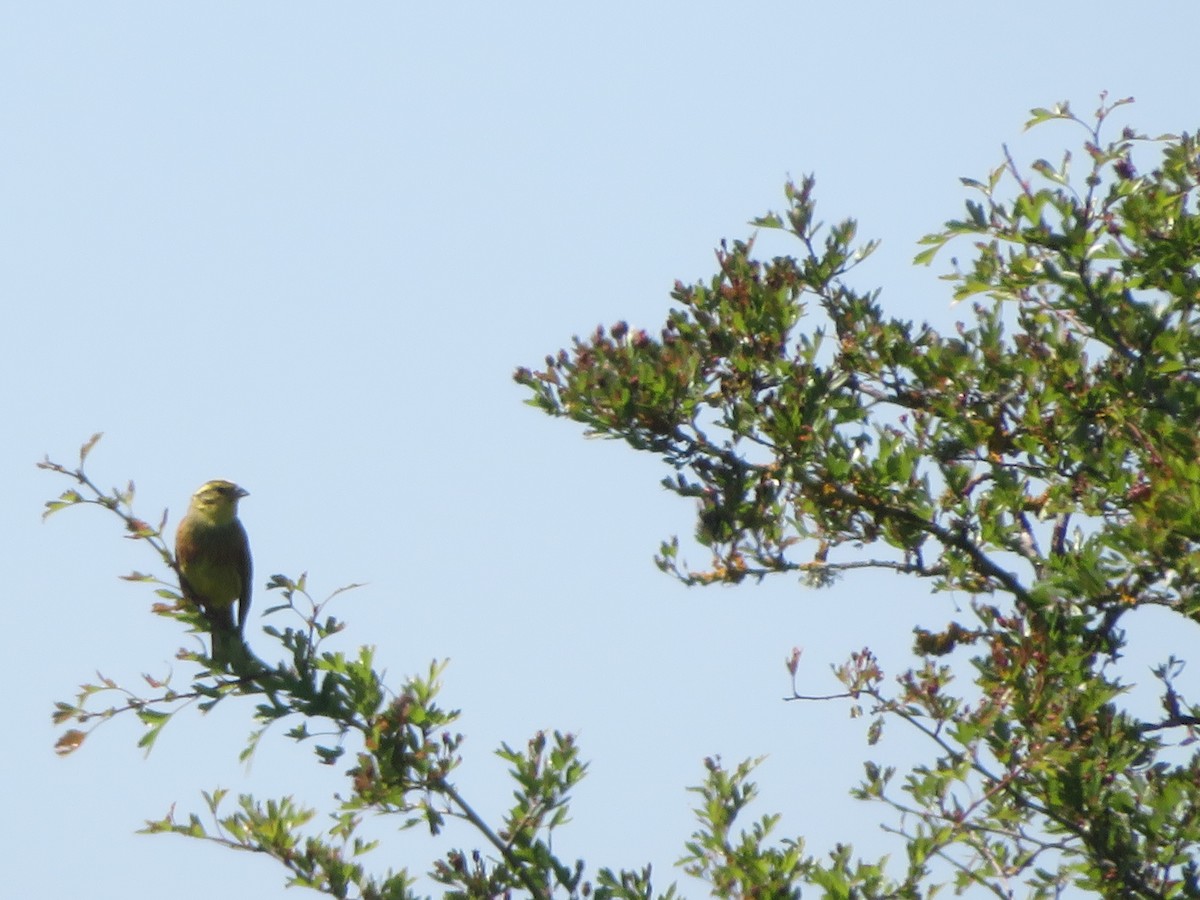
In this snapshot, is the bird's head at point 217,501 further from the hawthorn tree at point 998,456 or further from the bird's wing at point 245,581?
the hawthorn tree at point 998,456

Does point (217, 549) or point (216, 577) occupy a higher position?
point (217, 549)

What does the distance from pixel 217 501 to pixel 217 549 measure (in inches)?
16.0

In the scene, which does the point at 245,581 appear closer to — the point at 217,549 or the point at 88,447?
the point at 217,549

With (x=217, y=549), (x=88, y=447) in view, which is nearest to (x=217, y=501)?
(x=217, y=549)

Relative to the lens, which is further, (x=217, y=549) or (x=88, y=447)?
(x=217, y=549)

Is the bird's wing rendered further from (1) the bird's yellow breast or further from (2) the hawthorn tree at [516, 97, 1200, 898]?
(2) the hawthorn tree at [516, 97, 1200, 898]

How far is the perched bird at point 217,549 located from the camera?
25.5 ft

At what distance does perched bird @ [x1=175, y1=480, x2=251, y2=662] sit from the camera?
777cm

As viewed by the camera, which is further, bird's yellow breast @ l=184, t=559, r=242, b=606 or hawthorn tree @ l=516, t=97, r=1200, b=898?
bird's yellow breast @ l=184, t=559, r=242, b=606

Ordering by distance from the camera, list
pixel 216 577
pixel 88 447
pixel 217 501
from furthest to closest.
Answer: pixel 217 501 < pixel 216 577 < pixel 88 447

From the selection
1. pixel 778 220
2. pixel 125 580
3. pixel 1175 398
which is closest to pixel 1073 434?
pixel 1175 398

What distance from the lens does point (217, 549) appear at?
790cm

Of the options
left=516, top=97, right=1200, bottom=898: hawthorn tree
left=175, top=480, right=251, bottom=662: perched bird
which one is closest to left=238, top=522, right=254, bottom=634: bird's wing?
left=175, top=480, right=251, bottom=662: perched bird

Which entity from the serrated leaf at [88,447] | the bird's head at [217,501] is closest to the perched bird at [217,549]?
the bird's head at [217,501]
